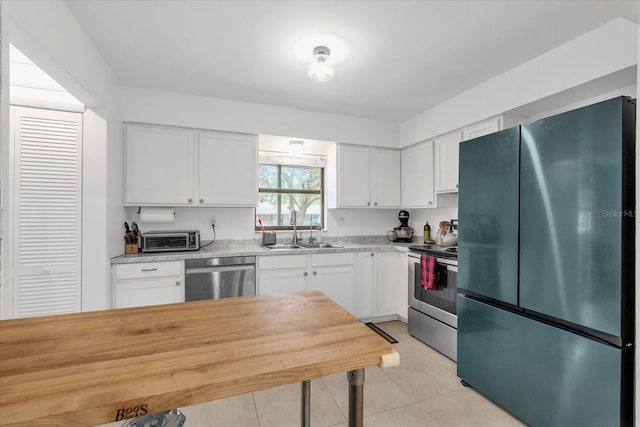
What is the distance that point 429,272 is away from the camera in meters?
2.72

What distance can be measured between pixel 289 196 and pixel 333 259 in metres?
1.08

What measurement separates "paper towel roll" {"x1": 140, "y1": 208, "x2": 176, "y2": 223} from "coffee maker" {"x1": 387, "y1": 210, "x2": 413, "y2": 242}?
2705 millimetres

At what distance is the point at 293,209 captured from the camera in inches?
151

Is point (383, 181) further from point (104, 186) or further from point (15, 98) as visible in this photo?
point (15, 98)

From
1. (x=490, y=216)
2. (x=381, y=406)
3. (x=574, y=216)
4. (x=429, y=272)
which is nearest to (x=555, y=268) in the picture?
(x=574, y=216)

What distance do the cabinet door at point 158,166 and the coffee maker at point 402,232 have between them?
8.38 ft

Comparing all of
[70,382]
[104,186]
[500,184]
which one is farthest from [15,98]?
[500,184]

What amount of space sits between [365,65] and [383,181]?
167 centimetres

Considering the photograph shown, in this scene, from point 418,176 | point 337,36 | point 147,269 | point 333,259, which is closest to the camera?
point 337,36

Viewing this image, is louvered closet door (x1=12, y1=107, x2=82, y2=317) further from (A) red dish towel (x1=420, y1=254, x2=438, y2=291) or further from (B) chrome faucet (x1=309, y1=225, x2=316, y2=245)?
(A) red dish towel (x1=420, y1=254, x2=438, y2=291)

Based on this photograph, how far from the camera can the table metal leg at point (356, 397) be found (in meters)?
0.86

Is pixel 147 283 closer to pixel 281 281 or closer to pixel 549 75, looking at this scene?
pixel 281 281

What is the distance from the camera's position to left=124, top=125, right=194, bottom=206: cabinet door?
2.79 metres

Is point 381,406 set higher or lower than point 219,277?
lower
